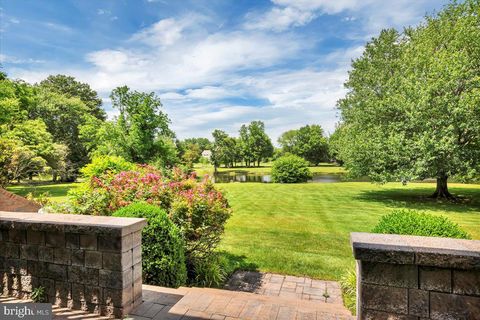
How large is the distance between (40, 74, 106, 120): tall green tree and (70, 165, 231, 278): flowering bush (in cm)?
3774

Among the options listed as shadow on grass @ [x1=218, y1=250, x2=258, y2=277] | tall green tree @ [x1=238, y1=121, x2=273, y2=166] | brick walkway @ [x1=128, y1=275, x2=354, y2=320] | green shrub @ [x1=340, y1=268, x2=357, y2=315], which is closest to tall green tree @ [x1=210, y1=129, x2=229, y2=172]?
tall green tree @ [x1=238, y1=121, x2=273, y2=166]

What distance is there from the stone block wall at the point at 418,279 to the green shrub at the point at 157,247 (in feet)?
9.09

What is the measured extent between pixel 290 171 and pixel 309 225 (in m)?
18.5

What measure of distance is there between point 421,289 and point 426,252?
0.34 meters

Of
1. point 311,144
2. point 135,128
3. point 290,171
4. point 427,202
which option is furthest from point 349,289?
point 311,144

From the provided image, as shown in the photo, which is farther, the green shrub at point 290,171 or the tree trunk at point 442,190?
the green shrub at point 290,171

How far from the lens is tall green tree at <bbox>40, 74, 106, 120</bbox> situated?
38656 mm

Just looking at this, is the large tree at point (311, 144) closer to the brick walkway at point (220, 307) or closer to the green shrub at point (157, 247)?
the green shrub at point (157, 247)

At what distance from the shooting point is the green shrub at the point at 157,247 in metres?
4.00

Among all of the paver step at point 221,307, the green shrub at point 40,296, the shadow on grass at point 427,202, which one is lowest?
the shadow on grass at point 427,202

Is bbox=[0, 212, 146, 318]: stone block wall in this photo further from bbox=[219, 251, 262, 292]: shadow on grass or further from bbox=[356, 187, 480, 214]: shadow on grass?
bbox=[356, 187, 480, 214]: shadow on grass

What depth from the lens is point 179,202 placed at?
16.9 feet

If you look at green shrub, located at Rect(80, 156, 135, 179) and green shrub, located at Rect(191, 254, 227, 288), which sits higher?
green shrub, located at Rect(80, 156, 135, 179)

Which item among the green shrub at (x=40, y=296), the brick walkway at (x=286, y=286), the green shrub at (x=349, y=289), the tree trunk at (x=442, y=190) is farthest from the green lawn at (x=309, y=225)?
the green shrub at (x=40, y=296)
